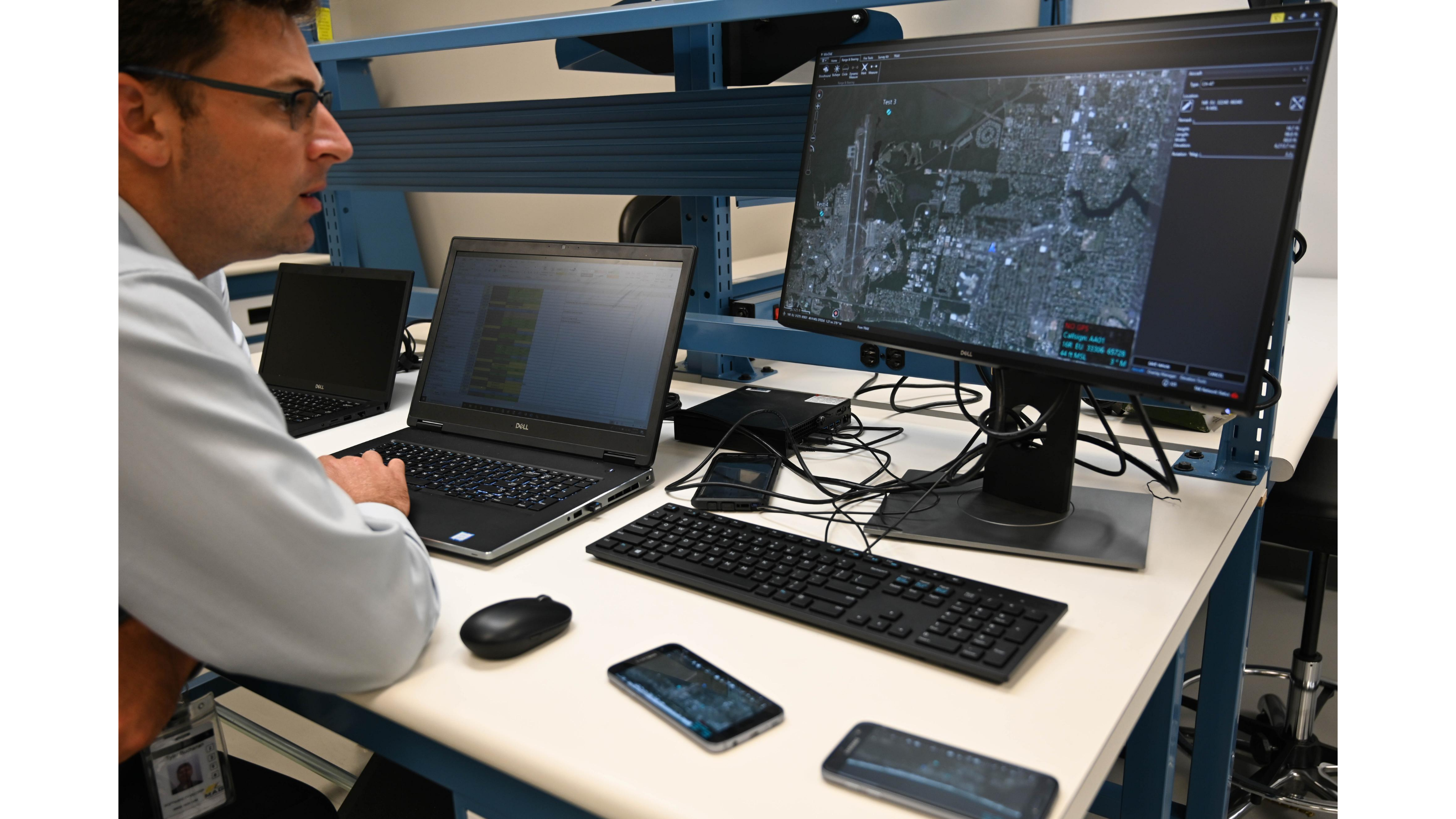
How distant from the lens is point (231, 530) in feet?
2.03

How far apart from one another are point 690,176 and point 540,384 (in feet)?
1.49

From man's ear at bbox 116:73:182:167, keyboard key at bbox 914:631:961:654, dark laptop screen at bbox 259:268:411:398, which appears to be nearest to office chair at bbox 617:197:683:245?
dark laptop screen at bbox 259:268:411:398

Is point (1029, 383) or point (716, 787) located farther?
point (1029, 383)

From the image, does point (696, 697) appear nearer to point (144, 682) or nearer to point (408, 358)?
point (144, 682)

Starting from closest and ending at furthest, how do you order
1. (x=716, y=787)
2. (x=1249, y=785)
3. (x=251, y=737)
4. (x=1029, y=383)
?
(x=716, y=787) → (x=1029, y=383) → (x=1249, y=785) → (x=251, y=737)

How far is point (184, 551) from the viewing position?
2.05 feet

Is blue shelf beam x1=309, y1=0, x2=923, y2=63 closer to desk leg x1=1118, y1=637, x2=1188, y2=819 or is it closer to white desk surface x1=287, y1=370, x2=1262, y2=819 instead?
white desk surface x1=287, y1=370, x2=1262, y2=819

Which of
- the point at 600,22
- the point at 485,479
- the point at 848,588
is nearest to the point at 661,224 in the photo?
the point at 600,22

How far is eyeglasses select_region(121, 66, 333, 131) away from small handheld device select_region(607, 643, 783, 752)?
0.56 meters

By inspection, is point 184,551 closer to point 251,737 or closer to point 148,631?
point 148,631

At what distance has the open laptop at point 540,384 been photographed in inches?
40.6

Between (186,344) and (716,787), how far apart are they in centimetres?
46

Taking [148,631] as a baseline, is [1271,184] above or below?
above

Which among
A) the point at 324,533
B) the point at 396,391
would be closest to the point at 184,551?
the point at 324,533
